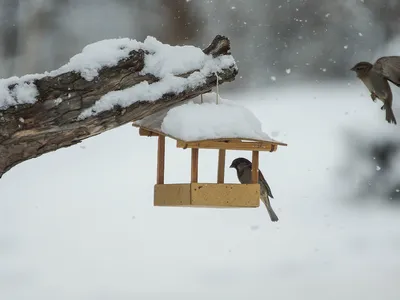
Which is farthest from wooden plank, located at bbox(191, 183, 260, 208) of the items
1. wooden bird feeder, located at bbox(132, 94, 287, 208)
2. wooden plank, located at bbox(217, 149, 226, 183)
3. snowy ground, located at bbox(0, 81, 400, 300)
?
snowy ground, located at bbox(0, 81, 400, 300)

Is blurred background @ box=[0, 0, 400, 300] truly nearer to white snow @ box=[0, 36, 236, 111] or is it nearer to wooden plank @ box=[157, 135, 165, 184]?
wooden plank @ box=[157, 135, 165, 184]

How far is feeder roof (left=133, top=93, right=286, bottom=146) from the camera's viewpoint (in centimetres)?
206

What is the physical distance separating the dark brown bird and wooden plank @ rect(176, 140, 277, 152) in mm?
357

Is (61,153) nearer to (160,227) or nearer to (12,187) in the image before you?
(12,187)

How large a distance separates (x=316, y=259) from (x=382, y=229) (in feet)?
1.39

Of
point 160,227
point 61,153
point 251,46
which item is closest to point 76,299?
point 160,227

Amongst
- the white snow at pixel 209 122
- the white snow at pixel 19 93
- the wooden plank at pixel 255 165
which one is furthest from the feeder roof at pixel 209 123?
the white snow at pixel 19 93

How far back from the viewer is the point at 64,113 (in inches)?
76.9

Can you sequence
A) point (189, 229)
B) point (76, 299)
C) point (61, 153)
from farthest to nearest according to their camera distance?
point (61, 153) → point (189, 229) → point (76, 299)

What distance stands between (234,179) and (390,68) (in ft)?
6.86

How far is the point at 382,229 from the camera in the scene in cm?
440

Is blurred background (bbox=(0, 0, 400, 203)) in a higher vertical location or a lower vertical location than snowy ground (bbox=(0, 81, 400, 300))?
higher

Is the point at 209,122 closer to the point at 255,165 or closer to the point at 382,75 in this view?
the point at 255,165

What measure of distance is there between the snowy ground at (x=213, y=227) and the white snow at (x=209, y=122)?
201 centimetres
